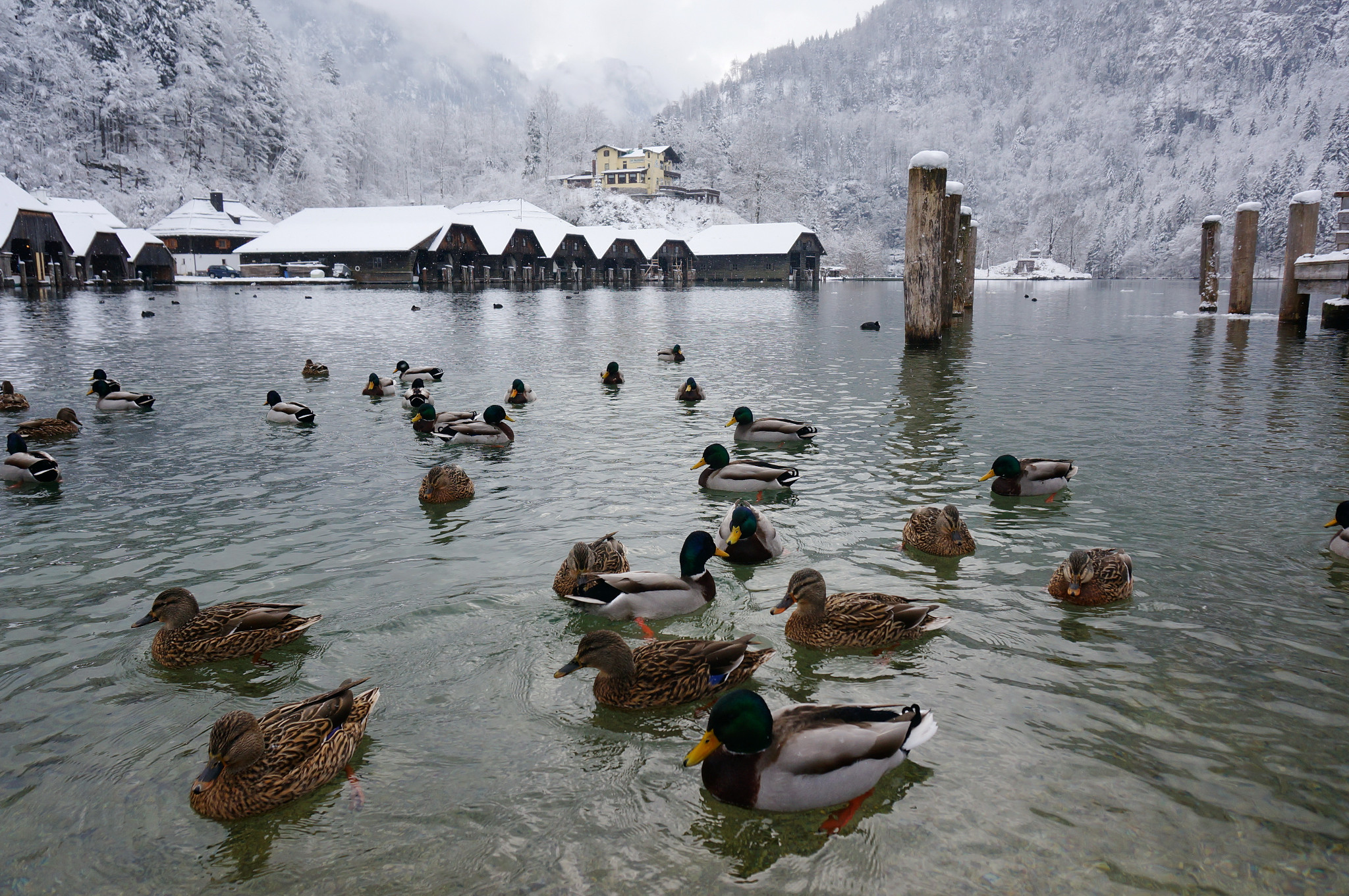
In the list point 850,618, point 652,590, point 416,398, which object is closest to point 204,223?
point 416,398

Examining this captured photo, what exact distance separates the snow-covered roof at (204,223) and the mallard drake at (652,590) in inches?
3898

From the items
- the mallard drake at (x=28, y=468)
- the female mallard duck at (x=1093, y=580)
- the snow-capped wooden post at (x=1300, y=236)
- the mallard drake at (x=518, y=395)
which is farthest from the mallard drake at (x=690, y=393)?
the snow-capped wooden post at (x=1300, y=236)

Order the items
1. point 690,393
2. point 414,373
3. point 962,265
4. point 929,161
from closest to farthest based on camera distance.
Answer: point 690,393
point 414,373
point 929,161
point 962,265

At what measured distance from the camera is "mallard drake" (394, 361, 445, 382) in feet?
60.0

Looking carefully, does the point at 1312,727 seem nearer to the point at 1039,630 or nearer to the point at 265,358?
the point at 1039,630

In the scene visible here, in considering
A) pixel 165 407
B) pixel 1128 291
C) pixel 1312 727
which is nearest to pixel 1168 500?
pixel 1312 727

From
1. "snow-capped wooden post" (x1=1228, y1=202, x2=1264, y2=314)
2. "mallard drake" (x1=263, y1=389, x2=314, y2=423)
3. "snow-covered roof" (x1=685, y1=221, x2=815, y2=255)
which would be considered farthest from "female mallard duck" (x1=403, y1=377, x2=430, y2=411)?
"snow-covered roof" (x1=685, y1=221, x2=815, y2=255)

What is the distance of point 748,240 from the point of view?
3807 inches

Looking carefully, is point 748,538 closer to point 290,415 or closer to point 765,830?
point 765,830

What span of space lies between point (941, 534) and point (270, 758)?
553 cm

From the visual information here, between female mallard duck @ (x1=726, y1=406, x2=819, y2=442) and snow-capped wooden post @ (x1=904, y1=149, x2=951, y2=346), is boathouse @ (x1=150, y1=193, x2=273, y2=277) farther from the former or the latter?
female mallard duck @ (x1=726, y1=406, x2=819, y2=442)

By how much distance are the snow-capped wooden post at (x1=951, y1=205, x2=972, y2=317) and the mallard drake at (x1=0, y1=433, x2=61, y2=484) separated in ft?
101

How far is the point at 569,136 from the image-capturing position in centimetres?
17325

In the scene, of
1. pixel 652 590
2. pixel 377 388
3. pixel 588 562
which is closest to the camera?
pixel 652 590
